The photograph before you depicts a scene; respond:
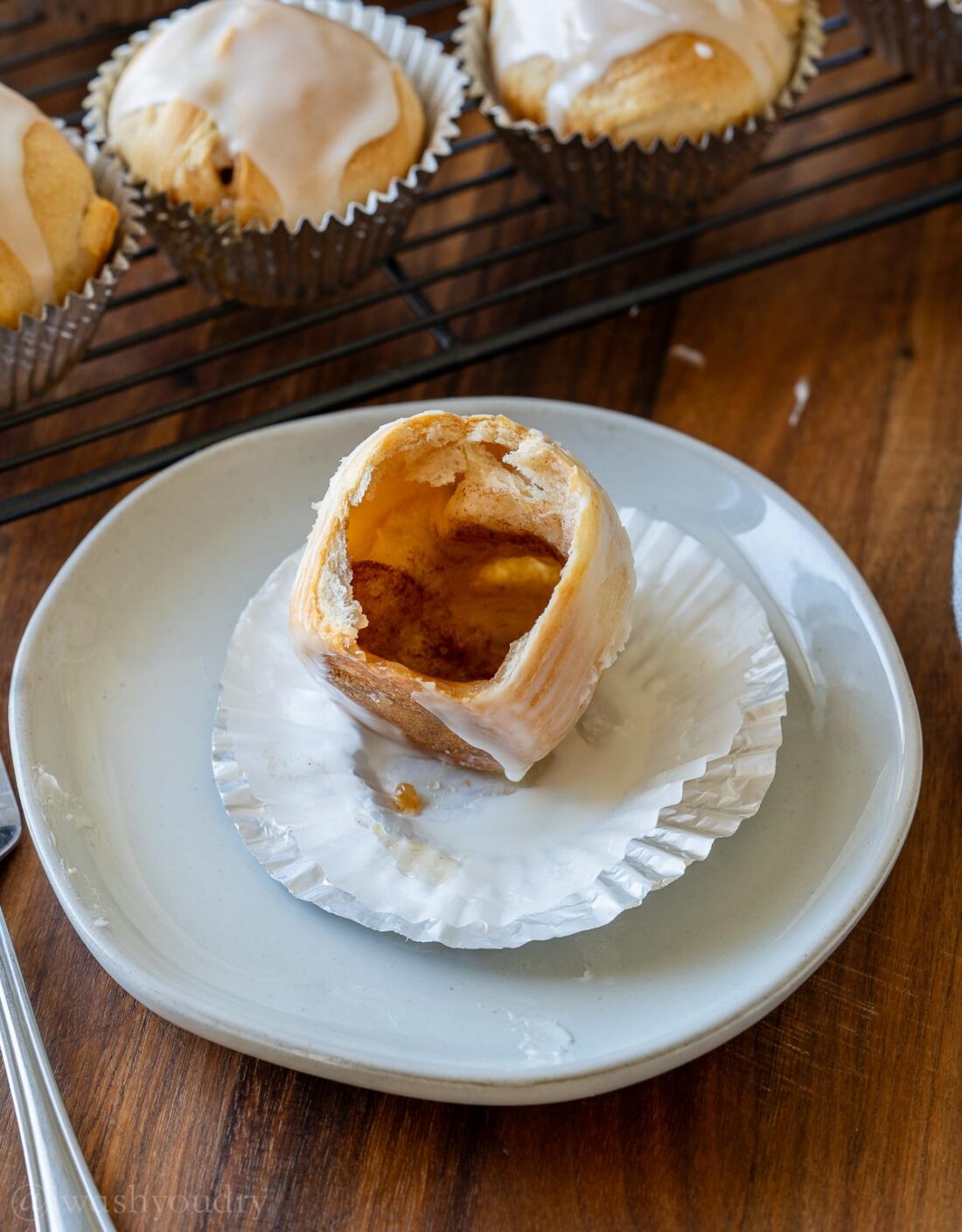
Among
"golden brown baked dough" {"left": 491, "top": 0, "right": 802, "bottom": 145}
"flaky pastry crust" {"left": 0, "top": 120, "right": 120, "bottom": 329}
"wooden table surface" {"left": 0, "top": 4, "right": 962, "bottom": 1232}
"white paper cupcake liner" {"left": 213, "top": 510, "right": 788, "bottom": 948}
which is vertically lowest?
"wooden table surface" {"left": 0, "top": 4, "right": 962, "bottom": 1232}

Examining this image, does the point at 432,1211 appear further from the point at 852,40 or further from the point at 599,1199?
the point at 852,40

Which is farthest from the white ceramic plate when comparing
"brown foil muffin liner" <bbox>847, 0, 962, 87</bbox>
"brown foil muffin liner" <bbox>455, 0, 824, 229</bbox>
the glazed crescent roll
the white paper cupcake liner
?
"brown foil muffin liner" <bbox>847, 0, 962, 87</bbox>

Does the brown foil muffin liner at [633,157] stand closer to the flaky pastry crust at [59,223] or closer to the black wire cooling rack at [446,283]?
the black wire cooling rack at [446,283]

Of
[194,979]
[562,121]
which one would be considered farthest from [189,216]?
[194,979]

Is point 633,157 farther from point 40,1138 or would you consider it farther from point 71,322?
point 40,1138

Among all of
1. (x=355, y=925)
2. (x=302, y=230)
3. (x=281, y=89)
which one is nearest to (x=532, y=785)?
(x=355, y=925)

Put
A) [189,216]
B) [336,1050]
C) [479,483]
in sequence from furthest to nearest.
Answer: [189,216] → [479,483] → [336,1050]

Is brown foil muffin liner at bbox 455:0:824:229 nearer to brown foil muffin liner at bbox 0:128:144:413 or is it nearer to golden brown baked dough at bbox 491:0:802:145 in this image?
golden brown baked dough at bbox 491:0:802:145
